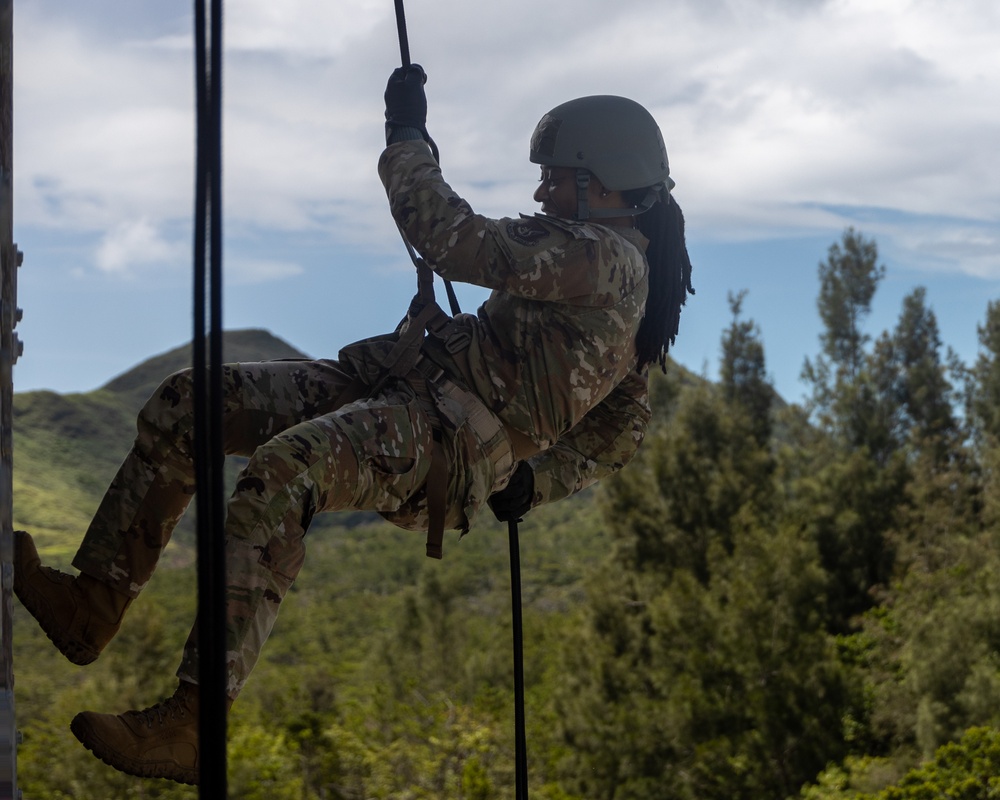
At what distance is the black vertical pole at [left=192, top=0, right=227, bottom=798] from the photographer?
5.60 feet

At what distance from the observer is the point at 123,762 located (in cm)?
228

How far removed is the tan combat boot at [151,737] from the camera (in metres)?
2.24

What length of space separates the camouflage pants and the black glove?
69 cm

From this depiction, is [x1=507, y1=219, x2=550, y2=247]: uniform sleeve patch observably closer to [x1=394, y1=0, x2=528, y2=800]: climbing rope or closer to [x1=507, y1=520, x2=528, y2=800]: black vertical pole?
[x1=394, y1=0, x2=528, y2=800]: climbing rope

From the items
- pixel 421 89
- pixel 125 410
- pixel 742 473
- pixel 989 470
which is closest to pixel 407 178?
pixel 421 89

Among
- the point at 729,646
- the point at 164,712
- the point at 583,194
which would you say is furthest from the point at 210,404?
the point at 729,646

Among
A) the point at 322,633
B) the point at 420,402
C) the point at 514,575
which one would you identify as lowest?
the point at 322,633

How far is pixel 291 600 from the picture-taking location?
191ft

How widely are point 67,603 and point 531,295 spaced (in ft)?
4.08

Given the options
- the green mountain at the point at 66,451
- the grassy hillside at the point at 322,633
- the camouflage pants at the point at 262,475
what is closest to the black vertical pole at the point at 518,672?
the camouflage pants at the point at 262,475

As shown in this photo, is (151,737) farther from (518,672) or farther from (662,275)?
(662,275)

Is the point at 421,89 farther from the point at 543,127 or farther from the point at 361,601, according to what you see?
the point at 361,601

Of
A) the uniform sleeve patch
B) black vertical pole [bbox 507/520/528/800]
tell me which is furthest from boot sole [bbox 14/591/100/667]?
the uniform sleeve patch

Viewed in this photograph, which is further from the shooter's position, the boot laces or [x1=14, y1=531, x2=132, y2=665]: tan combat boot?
[x1=14, y1=531, x2=132, y2=665]: tan combat boot
